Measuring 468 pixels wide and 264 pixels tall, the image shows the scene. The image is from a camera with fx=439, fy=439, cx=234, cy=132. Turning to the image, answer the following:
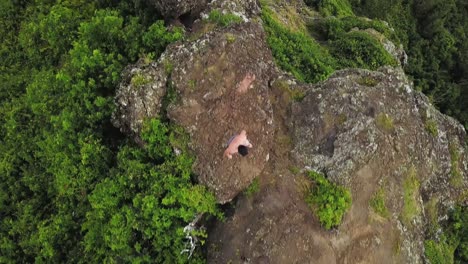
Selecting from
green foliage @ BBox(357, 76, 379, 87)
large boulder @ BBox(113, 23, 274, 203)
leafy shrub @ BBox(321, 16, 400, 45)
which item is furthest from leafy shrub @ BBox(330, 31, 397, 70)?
large boulder @ BBox(113, 23, 274, 203)

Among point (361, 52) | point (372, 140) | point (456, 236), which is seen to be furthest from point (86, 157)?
point (361, 52)

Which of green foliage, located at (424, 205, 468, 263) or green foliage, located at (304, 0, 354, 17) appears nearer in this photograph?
green foliage, located at (424, 205, 468, 263)

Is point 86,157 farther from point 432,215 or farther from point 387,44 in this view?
point 387,44

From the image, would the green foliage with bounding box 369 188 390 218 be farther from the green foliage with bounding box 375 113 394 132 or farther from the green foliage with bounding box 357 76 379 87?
the green foliage with bounding box 357 76 379 87

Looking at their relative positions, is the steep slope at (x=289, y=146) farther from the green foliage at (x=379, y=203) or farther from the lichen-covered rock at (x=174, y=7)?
the lichen-covered rock at (x=174, y=7)

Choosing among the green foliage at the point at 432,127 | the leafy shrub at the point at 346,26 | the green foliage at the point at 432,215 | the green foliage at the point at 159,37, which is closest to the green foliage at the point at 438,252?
the green foliage at the point at 432,215

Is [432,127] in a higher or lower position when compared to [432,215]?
higher
